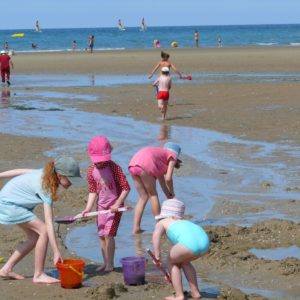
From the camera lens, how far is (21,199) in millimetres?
7672

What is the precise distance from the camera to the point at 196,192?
11.8 meters

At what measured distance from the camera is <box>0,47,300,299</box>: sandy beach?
7566 mm

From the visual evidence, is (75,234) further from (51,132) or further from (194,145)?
(51,132)

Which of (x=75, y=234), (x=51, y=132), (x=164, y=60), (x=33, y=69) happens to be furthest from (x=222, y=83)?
(x=75, y=234)

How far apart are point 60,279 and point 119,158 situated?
23.0ft

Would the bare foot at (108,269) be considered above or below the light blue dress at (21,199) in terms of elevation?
below

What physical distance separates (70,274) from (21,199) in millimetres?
815

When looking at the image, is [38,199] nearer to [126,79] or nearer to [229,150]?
[229,150]

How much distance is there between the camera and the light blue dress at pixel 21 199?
25.1 ft

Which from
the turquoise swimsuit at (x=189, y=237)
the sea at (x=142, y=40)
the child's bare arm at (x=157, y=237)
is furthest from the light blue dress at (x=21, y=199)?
the sea at (x=142, y=40)

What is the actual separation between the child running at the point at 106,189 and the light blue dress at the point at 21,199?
2.38 feet

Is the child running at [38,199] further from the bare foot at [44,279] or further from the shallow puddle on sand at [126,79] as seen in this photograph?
the shallow puddle on sand at [126,79]

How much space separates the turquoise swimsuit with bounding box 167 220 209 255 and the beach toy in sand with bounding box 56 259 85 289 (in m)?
0.90

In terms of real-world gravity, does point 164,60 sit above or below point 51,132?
above
